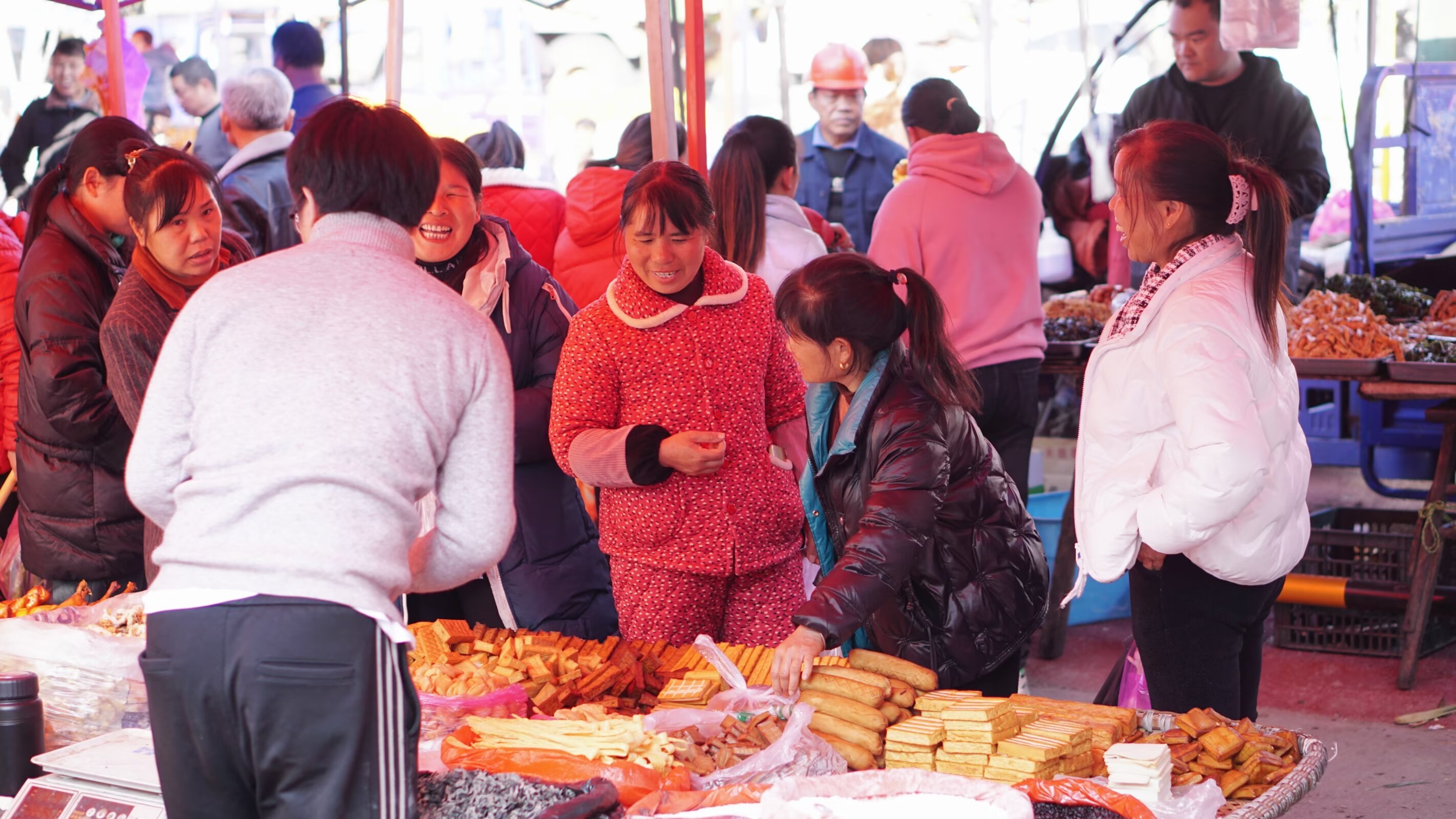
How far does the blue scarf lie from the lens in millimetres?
2424

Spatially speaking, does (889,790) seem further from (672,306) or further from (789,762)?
(672,306)

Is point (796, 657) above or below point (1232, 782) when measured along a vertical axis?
above

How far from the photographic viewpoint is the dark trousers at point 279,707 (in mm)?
1566

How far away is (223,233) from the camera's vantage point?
3693mm

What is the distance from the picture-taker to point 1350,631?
4.70 metres

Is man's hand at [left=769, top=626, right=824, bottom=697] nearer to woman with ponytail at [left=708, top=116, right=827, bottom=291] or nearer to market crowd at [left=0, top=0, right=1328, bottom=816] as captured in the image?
market crowd at [left=0, top=0, right=1328, bottom=816]

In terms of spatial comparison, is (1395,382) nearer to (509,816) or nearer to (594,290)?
(594,290)

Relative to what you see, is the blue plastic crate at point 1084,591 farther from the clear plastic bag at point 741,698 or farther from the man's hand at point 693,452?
the clear plastic bag at point 741,698

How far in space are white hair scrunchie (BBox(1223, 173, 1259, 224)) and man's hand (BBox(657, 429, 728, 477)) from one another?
1037 mm

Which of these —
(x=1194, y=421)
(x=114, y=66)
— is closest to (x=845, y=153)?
(x=114, y=66)

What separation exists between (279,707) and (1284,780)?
1.46 metres

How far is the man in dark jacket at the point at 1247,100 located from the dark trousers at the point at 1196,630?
3730 millimetres

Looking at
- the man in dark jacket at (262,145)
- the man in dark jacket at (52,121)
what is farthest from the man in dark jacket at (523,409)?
the man in dark jacket at (52,121)

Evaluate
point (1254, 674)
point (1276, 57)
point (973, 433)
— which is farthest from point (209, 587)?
point (1276, 57)
